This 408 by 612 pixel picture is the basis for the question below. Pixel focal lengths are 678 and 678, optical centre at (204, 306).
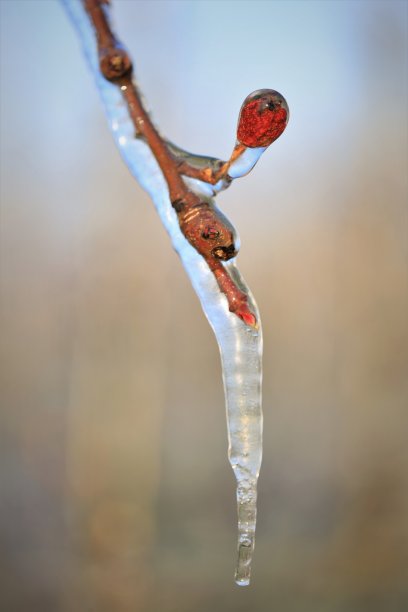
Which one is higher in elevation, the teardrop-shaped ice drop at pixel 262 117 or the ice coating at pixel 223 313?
the teardrop-shaped ice drop at pixel 262 117

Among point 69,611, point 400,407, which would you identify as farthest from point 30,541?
point 400,407

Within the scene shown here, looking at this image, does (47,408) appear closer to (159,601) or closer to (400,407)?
(159,601)

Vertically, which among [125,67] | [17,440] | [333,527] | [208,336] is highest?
[125,67]

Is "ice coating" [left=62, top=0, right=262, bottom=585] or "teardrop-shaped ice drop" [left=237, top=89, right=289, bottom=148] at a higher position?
"teardrop-shaped ice drop" [left=237, top=89, right=289, bottom=148]

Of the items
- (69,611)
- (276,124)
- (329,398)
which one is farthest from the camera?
(329,398)
